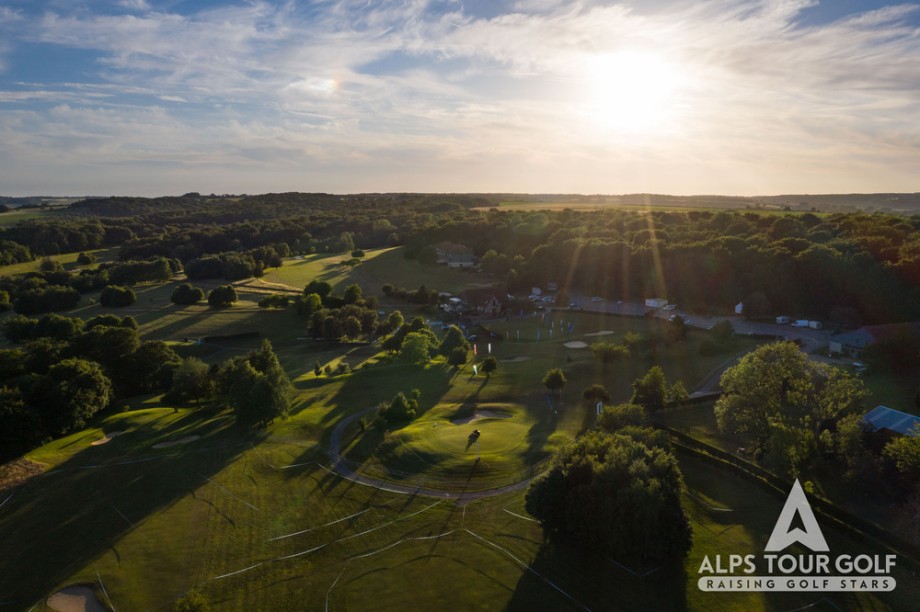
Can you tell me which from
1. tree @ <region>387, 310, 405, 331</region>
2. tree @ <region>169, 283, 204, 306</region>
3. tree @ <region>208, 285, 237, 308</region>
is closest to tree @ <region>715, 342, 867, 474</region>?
tree @ <region>387, 310, 405, 331</region>

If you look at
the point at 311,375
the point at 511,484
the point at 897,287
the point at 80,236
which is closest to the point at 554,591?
the point at 511,484

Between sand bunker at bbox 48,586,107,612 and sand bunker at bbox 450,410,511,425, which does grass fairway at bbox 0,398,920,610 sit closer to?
sand bunker at bbox 48,586,107,612

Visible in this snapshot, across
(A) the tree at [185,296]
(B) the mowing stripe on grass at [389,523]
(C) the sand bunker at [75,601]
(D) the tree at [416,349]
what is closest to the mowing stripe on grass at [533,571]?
(B) the mowing stripe on grass at [389,523]

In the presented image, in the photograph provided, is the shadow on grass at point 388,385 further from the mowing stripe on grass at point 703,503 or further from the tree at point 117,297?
the tree at point 117,297

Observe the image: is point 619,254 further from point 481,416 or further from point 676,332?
point 481,416

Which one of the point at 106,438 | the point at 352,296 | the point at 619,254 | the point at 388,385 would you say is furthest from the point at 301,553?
the point at 619,254

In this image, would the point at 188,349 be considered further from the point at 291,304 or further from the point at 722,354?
the point at 722,354
